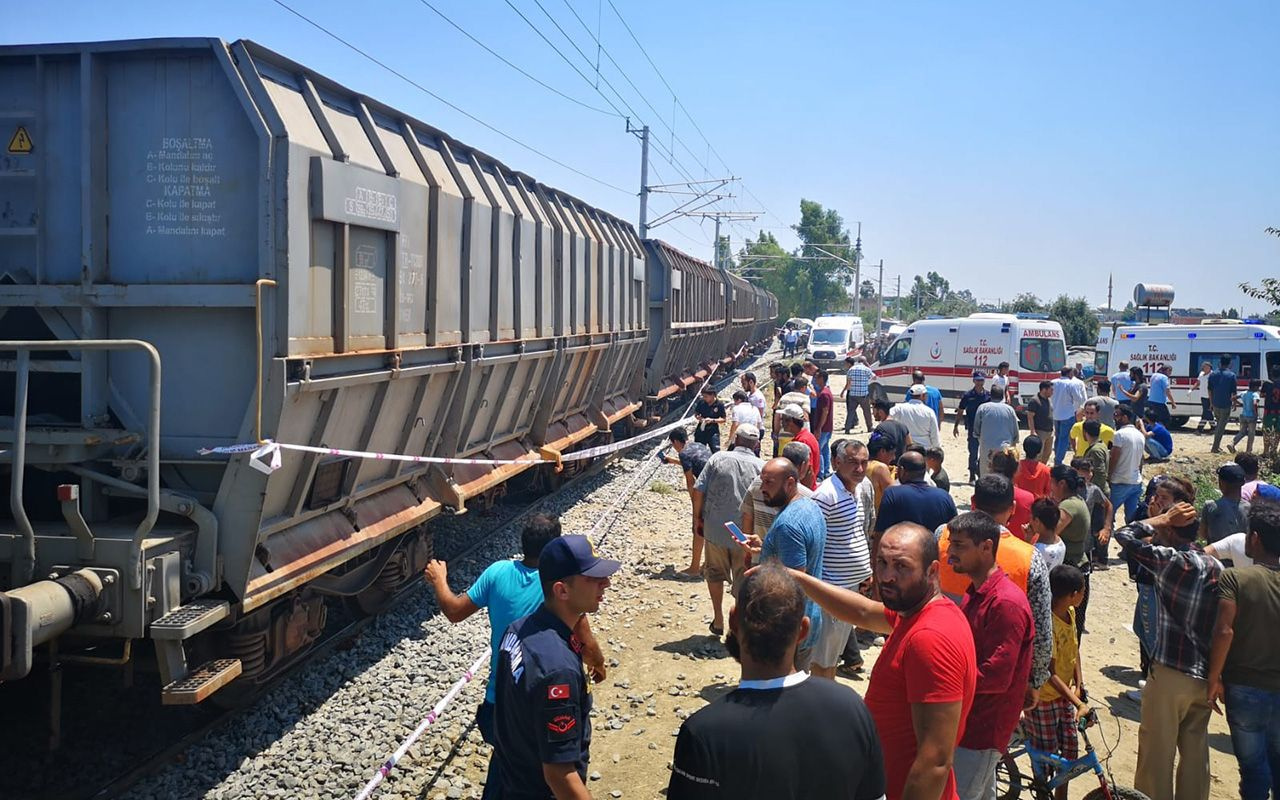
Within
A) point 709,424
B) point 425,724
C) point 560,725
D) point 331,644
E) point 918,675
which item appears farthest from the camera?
point 709,424

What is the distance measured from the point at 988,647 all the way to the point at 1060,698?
137 cm

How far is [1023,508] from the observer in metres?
6.89

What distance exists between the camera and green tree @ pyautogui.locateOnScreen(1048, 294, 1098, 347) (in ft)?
167

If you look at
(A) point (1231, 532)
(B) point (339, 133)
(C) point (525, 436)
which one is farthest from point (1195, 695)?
(C) point (525, 436)

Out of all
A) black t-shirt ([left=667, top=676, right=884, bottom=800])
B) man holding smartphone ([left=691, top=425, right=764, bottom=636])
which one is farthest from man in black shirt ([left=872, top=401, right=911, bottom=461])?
black t-shirt ([left=667, top=676, right=884, bottom=800])

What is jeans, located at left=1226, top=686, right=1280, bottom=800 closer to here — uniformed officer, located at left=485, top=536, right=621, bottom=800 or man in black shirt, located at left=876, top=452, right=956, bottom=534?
man in black shirt, located at left=876, top=452, right=956, bottom=534

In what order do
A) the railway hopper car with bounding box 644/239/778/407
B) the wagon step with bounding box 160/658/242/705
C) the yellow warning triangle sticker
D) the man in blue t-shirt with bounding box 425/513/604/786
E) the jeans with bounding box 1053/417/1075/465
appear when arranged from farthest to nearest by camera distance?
the railway hopper car with bounding box 644/239/778/407
the jeans with bounding box 1053/417/1075/465
the yellow warning triangle sticker
the wagon step with bounding box 160/658/242/705
the man in blue t-shirt with bounding box 425/513/604/786

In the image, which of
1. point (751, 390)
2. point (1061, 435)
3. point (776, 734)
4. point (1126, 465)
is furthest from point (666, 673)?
point (1061, 435)

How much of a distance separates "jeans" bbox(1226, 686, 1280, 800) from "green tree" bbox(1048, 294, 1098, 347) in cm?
4991

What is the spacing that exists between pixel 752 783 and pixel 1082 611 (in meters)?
4.85

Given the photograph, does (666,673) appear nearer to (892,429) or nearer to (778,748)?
(892,429)

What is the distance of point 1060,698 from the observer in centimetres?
461

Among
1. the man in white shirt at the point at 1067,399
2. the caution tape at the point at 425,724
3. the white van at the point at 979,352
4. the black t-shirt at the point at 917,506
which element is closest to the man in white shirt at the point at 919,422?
the man in white shirt at the point at 1067,399

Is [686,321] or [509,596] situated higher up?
[686,321]
